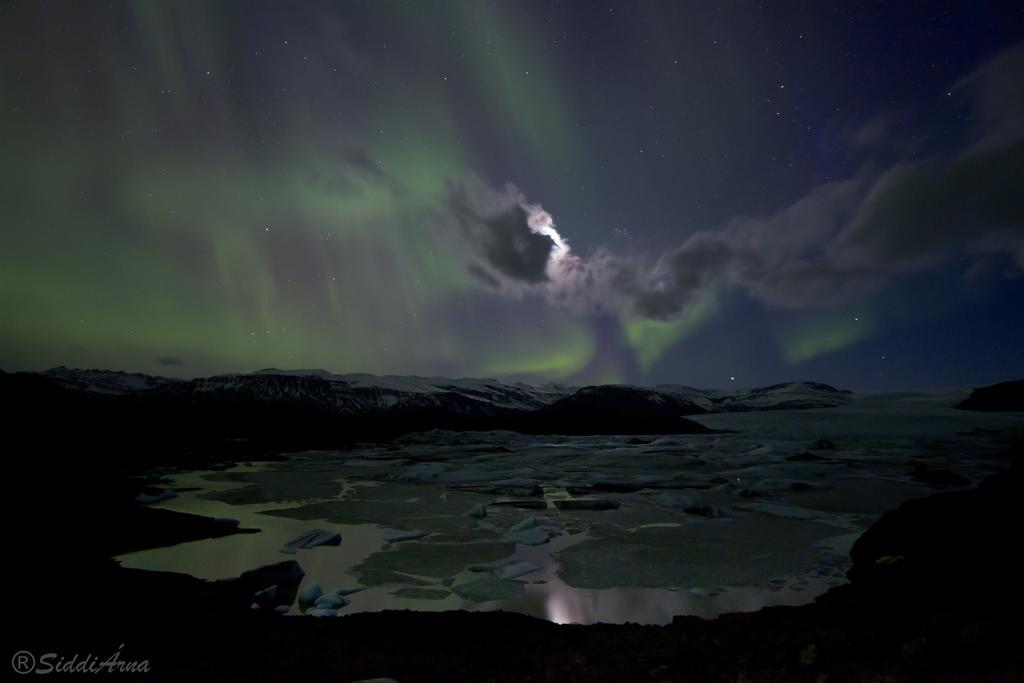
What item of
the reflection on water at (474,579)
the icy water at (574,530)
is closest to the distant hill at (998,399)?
the icy water at (574,530)

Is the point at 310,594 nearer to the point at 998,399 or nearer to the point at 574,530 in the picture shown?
the point at 574,530

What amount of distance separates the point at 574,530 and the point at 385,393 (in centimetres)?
12742

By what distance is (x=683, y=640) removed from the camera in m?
3.33

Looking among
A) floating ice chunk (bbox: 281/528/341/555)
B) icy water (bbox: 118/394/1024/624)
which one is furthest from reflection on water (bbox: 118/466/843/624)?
floating ice chunk (bbox: 281/528/341/555)

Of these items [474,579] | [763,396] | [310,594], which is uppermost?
[763,396]

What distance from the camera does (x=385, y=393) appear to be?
422 ft

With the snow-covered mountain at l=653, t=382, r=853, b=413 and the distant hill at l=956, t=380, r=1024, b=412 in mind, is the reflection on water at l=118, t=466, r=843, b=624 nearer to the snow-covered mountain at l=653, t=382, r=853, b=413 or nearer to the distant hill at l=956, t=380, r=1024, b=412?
the distant hill at l=956, t=380, r=1024, b=412

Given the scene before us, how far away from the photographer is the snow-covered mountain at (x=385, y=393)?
359ft

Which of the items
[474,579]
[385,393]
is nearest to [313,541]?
[474,579]

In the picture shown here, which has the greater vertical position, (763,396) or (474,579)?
(763,396)

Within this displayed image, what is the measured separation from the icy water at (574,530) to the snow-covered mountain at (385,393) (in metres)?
82.7

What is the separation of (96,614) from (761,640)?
17.5 ft

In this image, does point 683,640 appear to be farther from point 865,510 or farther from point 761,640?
point 865,510

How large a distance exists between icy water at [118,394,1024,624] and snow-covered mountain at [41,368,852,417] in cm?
8269
